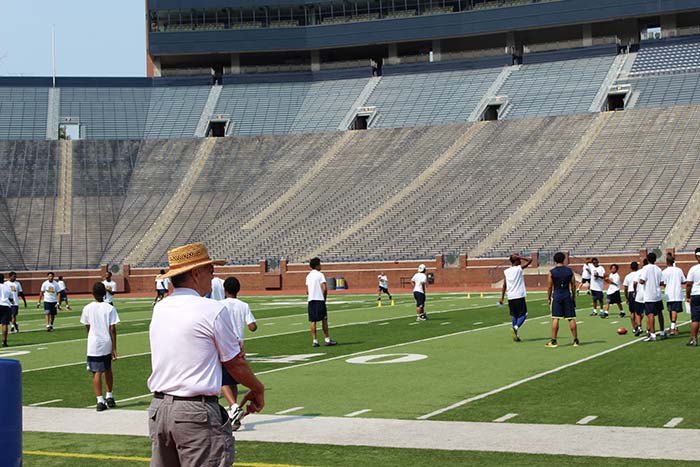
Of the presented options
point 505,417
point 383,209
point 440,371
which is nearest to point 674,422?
point 505,417

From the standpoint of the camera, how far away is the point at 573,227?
57625 mm

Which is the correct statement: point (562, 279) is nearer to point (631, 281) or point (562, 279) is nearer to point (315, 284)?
point (631, 281)

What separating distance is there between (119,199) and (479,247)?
27.6 meters

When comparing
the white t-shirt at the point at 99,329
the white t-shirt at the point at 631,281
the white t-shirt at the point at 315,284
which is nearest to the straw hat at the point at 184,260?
the white t-shirt at the point at 99,329

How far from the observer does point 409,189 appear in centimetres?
6719

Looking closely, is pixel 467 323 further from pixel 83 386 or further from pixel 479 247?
pixel 479 247

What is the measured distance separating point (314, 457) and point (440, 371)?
292 inches

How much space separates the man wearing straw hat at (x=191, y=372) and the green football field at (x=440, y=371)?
291 inches

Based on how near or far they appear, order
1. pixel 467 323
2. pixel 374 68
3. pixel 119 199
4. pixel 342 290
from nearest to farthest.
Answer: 1. pixel 467 323
2. pixel 342 290
3. pixel 119 199
4. pixel 374 68

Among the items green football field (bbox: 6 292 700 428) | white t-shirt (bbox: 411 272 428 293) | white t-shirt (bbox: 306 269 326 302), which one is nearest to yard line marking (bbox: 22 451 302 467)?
green football field (bbox: 6 292 700 428)

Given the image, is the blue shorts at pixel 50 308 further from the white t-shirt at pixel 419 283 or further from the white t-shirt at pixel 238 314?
the white t-shirt at pixel 238 314

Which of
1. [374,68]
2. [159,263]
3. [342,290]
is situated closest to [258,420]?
[342,290]

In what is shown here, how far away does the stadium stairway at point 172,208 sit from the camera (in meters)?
68.8

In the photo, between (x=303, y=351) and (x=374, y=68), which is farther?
(x=374, y=68)
